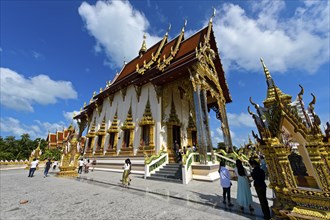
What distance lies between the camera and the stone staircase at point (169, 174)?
764 centimetres

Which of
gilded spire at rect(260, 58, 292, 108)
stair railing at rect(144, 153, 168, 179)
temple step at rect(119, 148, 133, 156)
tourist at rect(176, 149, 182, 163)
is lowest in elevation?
stair railing at rect(144, 153, 168, 179)

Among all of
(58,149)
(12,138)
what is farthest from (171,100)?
(12,138)

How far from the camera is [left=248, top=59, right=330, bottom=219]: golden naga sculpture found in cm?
278

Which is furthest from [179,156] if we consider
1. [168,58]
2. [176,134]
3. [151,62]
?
[151,62]

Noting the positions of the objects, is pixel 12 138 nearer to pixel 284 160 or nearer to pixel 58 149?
pixel 58 149

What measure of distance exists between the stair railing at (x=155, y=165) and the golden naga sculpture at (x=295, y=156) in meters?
6.52

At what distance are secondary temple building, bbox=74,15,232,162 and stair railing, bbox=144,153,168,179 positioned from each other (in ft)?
2.20

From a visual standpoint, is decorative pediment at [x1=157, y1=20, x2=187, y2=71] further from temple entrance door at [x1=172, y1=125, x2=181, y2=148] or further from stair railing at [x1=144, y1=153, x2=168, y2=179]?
stair railing at [x1=144, y1=153, x2=168, y2=179]

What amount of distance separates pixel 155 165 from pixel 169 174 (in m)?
1.18

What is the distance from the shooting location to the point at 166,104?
11.0 m

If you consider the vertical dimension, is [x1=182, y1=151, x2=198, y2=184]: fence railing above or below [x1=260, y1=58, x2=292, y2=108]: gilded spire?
below

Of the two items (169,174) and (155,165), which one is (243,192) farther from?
(155,165)

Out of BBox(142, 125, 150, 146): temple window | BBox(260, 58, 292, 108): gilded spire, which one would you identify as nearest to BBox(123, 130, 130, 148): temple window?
BBox(142, 125, 150, 146): temple window

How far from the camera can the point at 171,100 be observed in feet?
38.0
